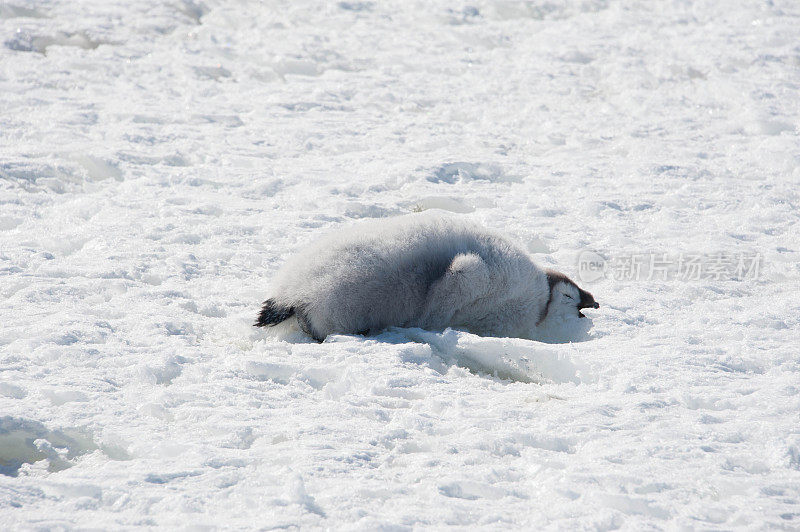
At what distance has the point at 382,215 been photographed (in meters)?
6.44

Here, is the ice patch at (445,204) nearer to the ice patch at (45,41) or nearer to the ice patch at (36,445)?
the ice patch at (36,445)

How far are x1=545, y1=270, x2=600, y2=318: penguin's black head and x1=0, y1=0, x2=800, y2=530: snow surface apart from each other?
0.19 m

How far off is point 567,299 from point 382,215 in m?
1.99

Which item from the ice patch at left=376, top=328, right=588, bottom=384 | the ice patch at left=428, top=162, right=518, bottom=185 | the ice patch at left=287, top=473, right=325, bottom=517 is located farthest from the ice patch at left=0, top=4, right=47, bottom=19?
the ice patch at left=287, top=473, right=325, bottom=517

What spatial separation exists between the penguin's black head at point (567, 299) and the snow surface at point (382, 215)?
0.19 m

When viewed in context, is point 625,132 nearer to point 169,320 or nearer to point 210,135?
point 210,135

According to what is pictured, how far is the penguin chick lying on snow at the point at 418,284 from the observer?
4367 millimetres

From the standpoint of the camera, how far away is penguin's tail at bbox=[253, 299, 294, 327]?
14.2 ft

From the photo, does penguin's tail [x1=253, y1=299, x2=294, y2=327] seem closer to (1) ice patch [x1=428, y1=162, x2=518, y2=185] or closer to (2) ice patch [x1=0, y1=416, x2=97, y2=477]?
(2) ice patch [x1=0, y1=416, x2=97, y2=477]

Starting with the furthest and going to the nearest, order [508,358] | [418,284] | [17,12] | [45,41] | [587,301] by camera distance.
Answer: [17,12]
[45,41]
[587,301]
[418,284]
[508,358]

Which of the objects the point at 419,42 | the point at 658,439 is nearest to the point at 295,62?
the point at 419,42

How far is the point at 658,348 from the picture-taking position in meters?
4.35

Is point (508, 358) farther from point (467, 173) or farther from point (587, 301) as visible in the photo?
point (467, 173)

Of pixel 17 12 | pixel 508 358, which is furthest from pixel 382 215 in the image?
pixel 17 12
